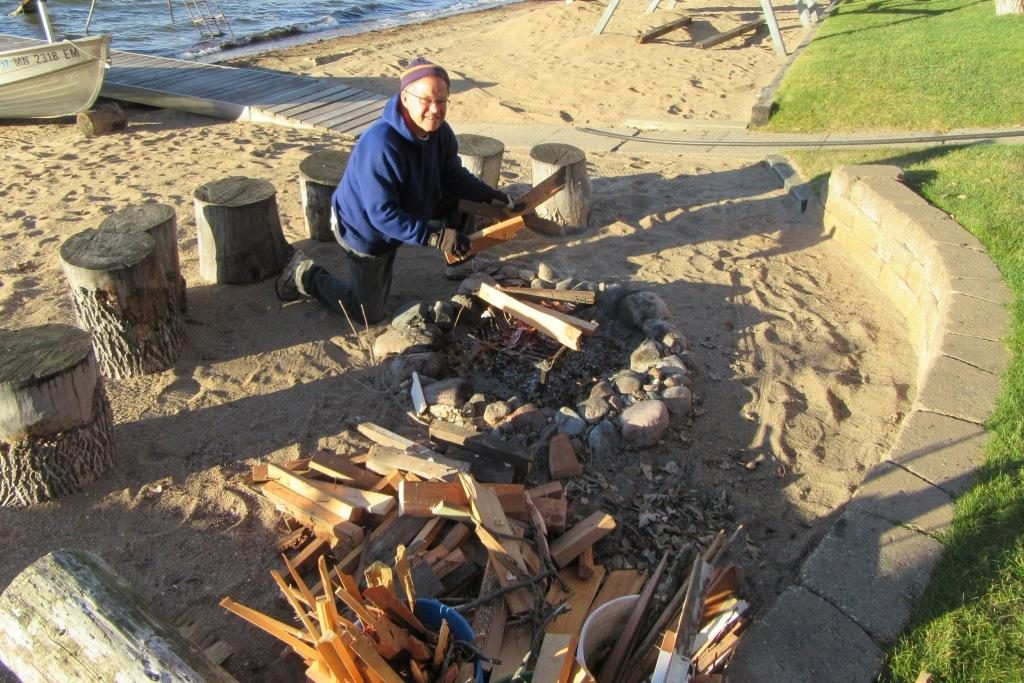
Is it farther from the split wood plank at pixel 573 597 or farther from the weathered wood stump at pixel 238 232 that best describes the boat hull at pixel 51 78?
the split wood plank at pixel 573 597

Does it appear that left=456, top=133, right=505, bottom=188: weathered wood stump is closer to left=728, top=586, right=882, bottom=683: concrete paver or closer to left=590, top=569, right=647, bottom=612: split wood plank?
left=590, top=569, right=647, bottom=612: split wood plank

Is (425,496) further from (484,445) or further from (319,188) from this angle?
(319,188)

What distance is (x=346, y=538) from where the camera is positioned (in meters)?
3.17

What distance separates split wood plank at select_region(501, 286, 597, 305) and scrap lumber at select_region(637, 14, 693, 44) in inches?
399

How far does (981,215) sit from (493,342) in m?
3.82

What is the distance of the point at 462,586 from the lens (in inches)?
119

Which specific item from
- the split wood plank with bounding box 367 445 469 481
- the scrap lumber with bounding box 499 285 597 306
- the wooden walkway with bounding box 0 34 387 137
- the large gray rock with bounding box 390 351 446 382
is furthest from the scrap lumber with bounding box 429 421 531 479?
the wooden walkway with bounding box 0 34 387 137

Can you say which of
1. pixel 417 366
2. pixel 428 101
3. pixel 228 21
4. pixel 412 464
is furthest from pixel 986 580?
pixel 228 21

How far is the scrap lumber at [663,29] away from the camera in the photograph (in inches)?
528

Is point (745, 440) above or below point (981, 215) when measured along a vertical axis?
below

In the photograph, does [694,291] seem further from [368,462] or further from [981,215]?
[368,462]

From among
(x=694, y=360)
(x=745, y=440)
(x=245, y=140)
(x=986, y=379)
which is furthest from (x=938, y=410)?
(x=245, y=140)

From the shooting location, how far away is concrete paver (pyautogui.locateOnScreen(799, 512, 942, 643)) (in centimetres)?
279

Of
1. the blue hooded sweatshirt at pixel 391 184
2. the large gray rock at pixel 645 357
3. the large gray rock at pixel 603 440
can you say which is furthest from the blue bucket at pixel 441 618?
the blue hooded sweatshirt at pixel 391 184
